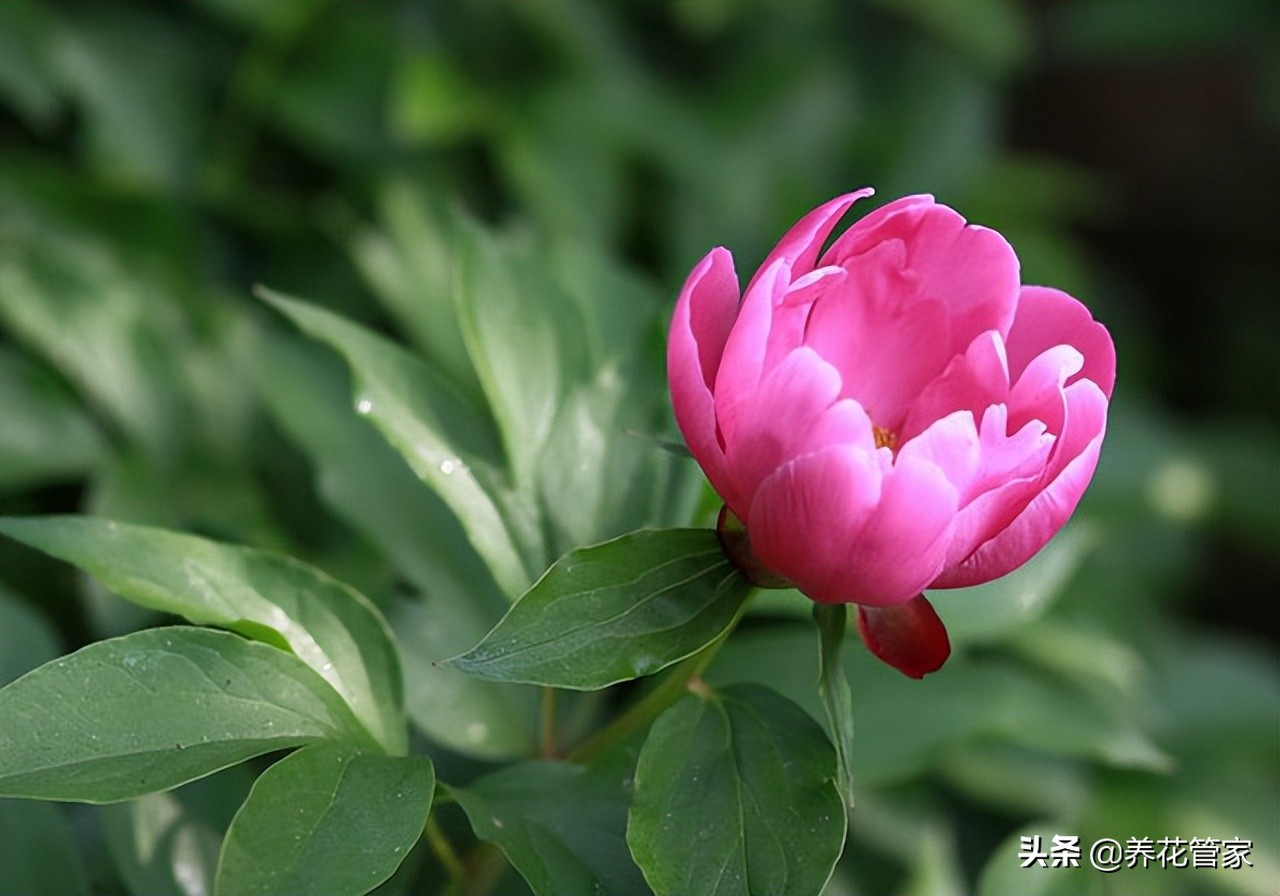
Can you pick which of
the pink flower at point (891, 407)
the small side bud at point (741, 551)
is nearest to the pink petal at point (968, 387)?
the pink flower at point (891, 407)

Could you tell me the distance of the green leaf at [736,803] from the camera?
0.66 m

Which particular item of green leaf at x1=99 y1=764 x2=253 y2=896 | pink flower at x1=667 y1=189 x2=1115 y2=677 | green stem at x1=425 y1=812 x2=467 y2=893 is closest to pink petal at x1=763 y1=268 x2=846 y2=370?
pink flower at x1=667 y1=189 x2=1115 y2=677

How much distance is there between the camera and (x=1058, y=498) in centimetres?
65

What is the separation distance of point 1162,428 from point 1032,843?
3.59 ft

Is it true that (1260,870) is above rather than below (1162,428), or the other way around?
below

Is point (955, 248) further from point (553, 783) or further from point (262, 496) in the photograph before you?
point (262, 496)

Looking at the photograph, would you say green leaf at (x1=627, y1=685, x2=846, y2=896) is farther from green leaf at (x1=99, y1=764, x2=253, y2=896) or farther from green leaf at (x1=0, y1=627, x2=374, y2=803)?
green leaf at (x1=99, y1=764, x2=253, y2=896)

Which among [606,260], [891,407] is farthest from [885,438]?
[606,260]

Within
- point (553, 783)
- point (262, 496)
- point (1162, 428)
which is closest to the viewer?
point (553, 783)

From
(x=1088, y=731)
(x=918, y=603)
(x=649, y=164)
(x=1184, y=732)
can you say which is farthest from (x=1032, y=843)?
(x=649, y=164)

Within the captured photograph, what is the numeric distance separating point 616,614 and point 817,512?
0.38 feet

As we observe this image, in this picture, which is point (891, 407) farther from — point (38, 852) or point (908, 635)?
point (38, 852)

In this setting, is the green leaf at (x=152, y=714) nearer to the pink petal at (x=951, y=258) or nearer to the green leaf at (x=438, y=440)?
the green leaf at (x=438, y=440)

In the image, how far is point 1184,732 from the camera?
1.50 metres
